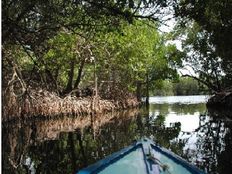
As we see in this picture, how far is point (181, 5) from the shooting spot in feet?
22.8

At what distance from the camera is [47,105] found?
20250 millimetres

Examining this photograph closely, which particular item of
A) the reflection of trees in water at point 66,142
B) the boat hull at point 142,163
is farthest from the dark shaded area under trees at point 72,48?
the boat hull at point 142,163

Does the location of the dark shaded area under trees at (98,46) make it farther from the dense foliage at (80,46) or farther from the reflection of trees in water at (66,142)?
the reflection of trees in water at (66,142)

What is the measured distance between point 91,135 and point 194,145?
366 cm

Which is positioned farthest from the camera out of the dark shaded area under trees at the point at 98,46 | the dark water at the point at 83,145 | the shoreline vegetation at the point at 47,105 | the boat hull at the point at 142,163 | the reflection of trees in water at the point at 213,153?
the shoreline vegetation at the point at 47,105

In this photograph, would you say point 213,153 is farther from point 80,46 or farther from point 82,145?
point 80,46

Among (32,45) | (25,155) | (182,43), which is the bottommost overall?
(25,155)

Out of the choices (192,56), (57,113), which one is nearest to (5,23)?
(57,113)

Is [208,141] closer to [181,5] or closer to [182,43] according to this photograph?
[181,5]

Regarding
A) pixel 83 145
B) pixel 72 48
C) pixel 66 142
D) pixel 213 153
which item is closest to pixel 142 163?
pixel 213 153

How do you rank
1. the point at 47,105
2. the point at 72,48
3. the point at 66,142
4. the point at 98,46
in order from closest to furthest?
the point at 66,142
the point at 98,46
the point at 72,48
the point at 47,105

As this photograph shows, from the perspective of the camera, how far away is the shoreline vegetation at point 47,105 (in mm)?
17741

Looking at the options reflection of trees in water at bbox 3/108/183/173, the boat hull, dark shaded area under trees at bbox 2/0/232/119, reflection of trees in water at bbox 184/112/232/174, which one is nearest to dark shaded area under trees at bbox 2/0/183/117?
dark shaded area under trees at bbox 2/0/232/119

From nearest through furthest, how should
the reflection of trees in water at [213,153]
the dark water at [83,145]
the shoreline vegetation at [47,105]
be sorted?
1. the reflection of trees in water at [213,153]
2. the dark water at [83,145]
3. the shoreline vegetation at [47,105]
